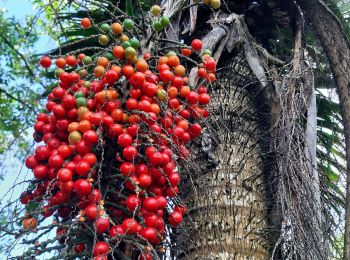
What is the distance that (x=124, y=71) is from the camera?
1.93 m

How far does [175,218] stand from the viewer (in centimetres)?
187

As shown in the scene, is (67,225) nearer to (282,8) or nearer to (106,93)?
(106,93)

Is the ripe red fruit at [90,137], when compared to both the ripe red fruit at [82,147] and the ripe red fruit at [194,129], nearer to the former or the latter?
the ripe red fruit at [82,147]

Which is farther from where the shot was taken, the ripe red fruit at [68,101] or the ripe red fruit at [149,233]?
the ripe red fruit at [68,101]

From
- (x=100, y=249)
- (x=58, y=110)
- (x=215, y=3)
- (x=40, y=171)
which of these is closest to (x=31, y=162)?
(x=40, y=171)

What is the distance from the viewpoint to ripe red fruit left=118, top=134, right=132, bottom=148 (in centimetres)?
179

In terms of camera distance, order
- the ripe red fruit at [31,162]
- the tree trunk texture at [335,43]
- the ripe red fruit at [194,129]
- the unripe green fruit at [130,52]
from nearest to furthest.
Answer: the ripe red fruit at [31,162] → the unripe green fruit at [130,52] → the ripe red fruit at [194,129] → the tree trunk texture at [335,43]

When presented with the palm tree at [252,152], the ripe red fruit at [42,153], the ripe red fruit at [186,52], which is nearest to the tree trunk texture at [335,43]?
the palm tree at [252,152]

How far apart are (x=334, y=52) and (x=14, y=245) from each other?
6.50 feet

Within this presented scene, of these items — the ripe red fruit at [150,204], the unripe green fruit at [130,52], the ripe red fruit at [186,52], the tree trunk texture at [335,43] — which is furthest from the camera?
the tree trunk texture at [335,43]

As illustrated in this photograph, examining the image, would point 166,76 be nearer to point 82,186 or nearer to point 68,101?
point 68,101

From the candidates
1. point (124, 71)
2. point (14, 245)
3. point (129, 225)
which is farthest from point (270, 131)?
point (14, 245)

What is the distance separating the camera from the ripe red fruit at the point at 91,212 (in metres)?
1.67

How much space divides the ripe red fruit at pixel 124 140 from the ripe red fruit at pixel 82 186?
19cm
